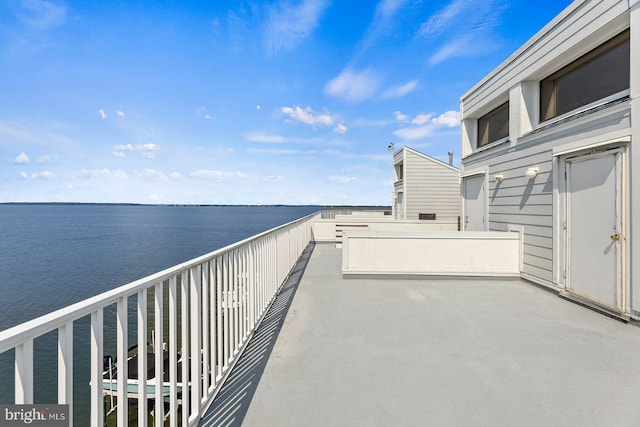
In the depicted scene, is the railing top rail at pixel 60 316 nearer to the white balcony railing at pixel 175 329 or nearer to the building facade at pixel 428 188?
the white balcony railing at pixel 175 329

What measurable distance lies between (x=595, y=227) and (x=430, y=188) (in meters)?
9.51

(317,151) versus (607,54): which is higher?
(317,151)

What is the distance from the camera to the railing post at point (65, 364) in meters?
0.87

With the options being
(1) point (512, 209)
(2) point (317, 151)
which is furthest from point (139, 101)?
(2) point (317, 151)

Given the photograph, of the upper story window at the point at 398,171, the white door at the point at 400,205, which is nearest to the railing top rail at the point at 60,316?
the white door at the point at 400,205

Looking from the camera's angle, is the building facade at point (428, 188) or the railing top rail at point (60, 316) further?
the building facade at point (428, 188)

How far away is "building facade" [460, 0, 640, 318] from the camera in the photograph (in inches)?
126

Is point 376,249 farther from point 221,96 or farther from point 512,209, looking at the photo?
point 221,96

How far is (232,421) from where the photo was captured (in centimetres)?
169

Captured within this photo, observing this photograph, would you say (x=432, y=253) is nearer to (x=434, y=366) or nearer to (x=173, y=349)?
(x=434, y=366)

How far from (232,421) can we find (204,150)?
27404 millimetres

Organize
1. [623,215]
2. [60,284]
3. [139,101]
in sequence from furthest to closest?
[60,284] → [139,101] → [623,215]

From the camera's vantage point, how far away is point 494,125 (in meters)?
6.17

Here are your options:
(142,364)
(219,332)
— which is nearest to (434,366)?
(219,332)
